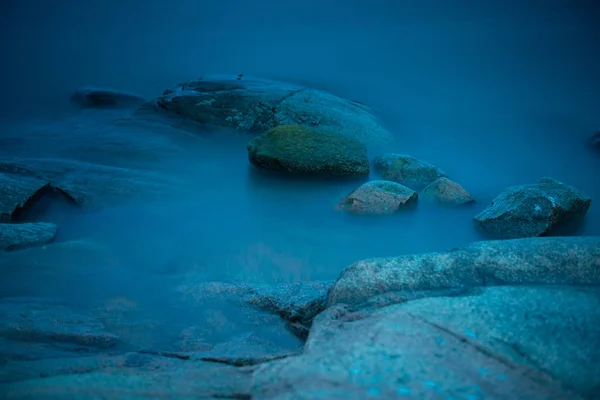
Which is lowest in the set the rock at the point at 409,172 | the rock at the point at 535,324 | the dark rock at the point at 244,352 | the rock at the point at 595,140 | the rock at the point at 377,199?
the dark rock at the point at 244,352

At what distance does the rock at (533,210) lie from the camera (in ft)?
11.6

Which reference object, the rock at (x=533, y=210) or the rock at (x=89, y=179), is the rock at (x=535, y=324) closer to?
the rock at (x=533, y=210)

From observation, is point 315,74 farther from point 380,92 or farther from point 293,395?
point 293,395

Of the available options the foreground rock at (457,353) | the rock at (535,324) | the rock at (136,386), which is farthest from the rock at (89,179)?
the rock at (535,324)

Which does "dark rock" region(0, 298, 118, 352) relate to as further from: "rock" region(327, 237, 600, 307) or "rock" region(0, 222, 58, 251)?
"rock" region(327, 237, 600, 307)

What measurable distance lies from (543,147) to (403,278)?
16.6 feet

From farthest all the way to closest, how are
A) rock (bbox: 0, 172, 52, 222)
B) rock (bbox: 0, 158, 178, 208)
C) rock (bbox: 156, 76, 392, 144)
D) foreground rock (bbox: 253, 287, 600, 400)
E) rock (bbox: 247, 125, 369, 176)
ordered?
1. rock (bbox: 156, 76, 392, 144)
2. rock (bbox: 247, 125, 369, 176)
3. rock (bbox: 0, 158, 178, 208)
4. rock (bbox: 0, 172, 52, 222)
5. foreground rock (bbox: 253, 287, 600, 400)

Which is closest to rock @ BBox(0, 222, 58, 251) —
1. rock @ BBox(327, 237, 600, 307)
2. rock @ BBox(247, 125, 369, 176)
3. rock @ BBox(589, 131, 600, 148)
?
rock @ BBox(247, 125, 369, 176)

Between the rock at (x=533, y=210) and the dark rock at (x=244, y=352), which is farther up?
the rock at (x=533, y=210)

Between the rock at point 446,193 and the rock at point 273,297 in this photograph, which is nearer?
the rock at point 273,297

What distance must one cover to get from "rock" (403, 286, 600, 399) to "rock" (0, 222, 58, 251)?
8.99ft

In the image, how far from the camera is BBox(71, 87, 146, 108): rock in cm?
722

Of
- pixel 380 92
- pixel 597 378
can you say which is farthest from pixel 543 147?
pixel 597 378

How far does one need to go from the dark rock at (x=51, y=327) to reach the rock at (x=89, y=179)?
1727mm
